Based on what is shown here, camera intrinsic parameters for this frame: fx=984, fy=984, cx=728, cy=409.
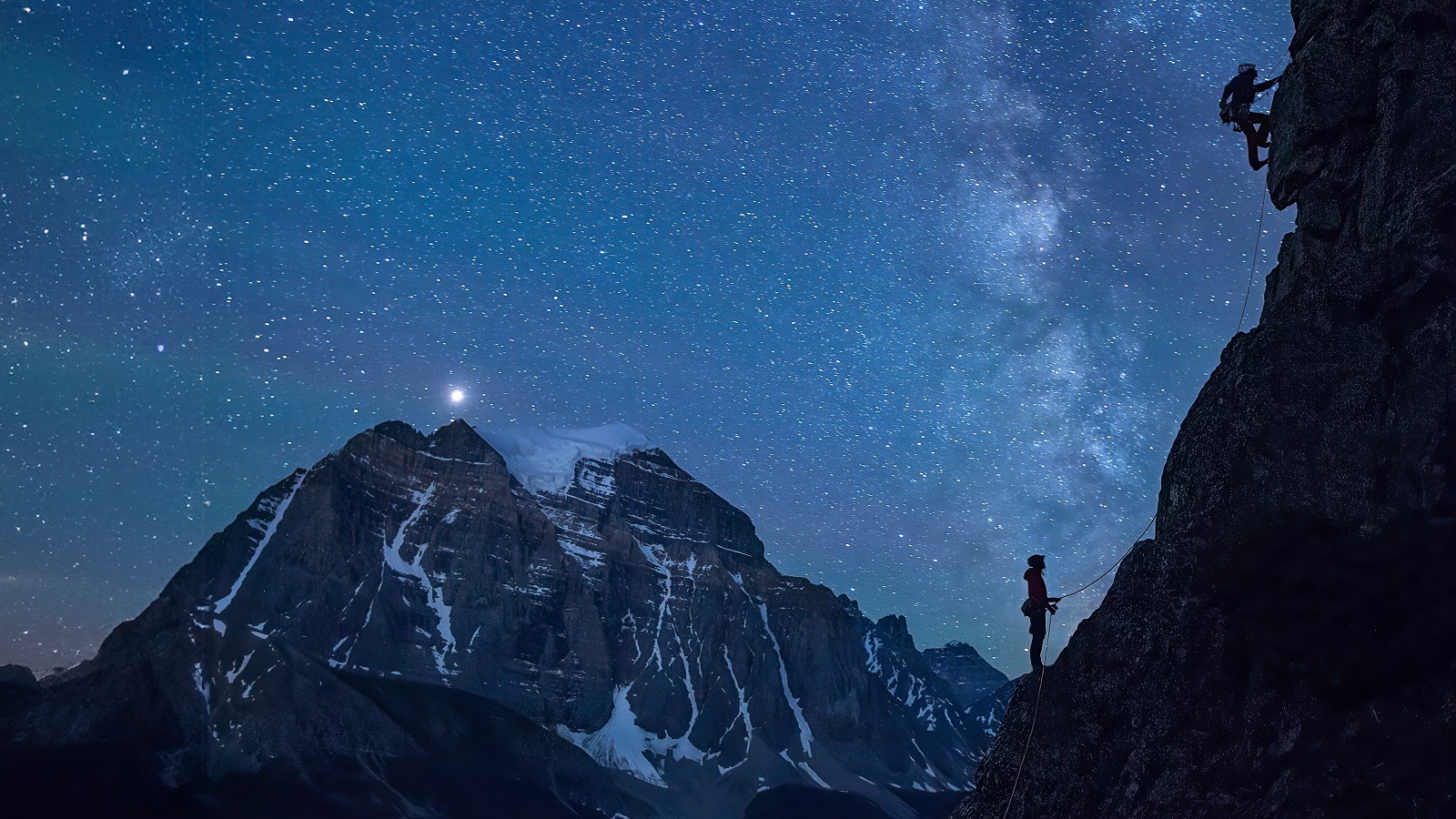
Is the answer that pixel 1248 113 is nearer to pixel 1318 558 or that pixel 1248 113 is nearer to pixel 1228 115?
pixel 1228 115

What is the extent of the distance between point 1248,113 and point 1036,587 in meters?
14.6

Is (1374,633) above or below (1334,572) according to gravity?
below

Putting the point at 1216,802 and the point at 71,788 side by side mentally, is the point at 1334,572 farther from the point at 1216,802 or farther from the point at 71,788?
the point at 71,788

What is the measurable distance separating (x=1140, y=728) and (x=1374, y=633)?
4.47 metres

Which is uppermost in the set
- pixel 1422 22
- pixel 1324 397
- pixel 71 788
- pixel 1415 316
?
pixel 1422 22

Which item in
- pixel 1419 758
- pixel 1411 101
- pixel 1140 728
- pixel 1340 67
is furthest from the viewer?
pixel 1340 67

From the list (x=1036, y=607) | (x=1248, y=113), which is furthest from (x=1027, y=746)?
(x=1248, y=113)

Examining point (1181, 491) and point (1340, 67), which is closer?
point (1181, 491)

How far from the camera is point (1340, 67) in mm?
23328

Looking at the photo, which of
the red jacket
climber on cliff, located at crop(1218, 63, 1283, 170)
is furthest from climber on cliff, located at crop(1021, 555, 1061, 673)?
climber on cliff, located at crop(1218, 63, 1283, 170)

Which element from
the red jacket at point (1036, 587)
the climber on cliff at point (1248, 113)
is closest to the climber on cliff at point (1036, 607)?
the red jacket at point (1036, 587)

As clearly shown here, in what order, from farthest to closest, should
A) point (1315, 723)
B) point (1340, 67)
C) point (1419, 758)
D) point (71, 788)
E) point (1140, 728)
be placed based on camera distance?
point (71, 788) → point (1340, 67) → point (1140, 728) → point (1315, 723) → point (1419, 758)

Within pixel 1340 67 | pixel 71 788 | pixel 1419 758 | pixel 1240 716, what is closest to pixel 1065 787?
pixel 1240 716

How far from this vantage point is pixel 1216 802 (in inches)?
696
